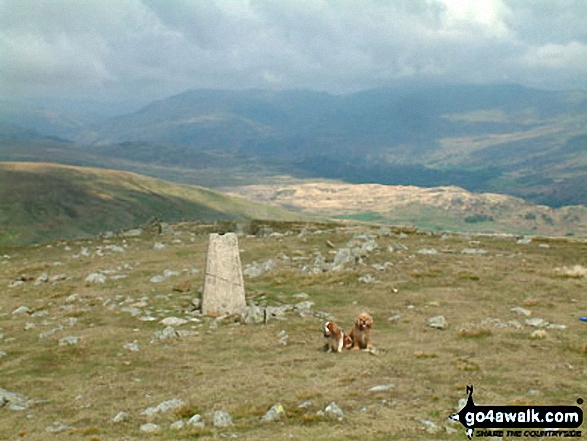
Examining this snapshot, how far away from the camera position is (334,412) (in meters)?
12.7

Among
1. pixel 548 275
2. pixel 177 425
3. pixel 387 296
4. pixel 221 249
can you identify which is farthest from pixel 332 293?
pixel 177 425

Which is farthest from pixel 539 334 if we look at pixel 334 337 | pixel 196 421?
pixel 196 421

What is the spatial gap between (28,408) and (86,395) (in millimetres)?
1535

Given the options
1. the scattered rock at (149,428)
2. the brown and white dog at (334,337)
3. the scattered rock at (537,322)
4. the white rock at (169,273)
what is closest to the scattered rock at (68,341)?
the brown and white dog at (334,337)

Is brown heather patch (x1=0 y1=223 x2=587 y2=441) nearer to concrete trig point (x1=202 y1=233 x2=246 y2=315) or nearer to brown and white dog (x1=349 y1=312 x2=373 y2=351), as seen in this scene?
brown and white dog (x1=349 y1=312 x2=373 y2=351)

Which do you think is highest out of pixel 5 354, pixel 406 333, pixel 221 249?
pixel 221 249

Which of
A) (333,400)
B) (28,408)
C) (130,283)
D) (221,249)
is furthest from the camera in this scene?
(130,283)

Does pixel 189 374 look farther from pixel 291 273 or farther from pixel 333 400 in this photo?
pixel 291 273

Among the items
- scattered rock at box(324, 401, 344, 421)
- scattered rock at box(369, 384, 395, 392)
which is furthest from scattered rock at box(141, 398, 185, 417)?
scattered rock at box(369, 384, 395, 392)

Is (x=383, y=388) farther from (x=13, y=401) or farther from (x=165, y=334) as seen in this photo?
(x=165, y=334)

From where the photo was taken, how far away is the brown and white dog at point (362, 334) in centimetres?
1909

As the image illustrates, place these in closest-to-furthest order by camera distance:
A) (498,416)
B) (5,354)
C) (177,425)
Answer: (498,416) → (177,425) → (5,354)

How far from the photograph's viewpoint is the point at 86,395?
16.3m

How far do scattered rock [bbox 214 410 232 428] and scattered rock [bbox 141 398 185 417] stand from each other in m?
1.55
